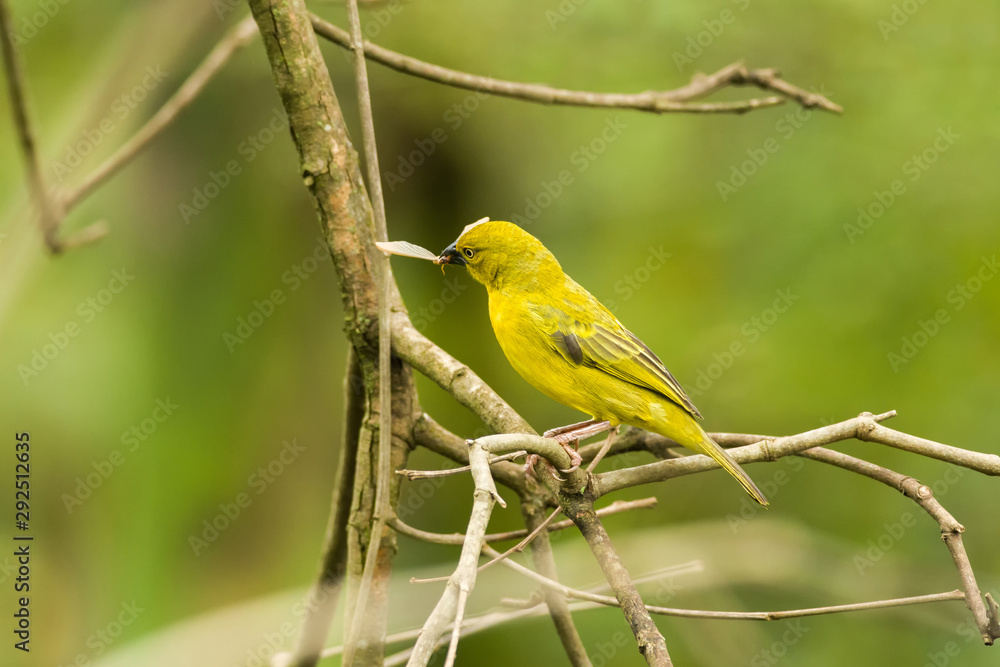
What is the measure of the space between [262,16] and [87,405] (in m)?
4.01

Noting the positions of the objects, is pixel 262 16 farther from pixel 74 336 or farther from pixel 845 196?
pixel 845 196
